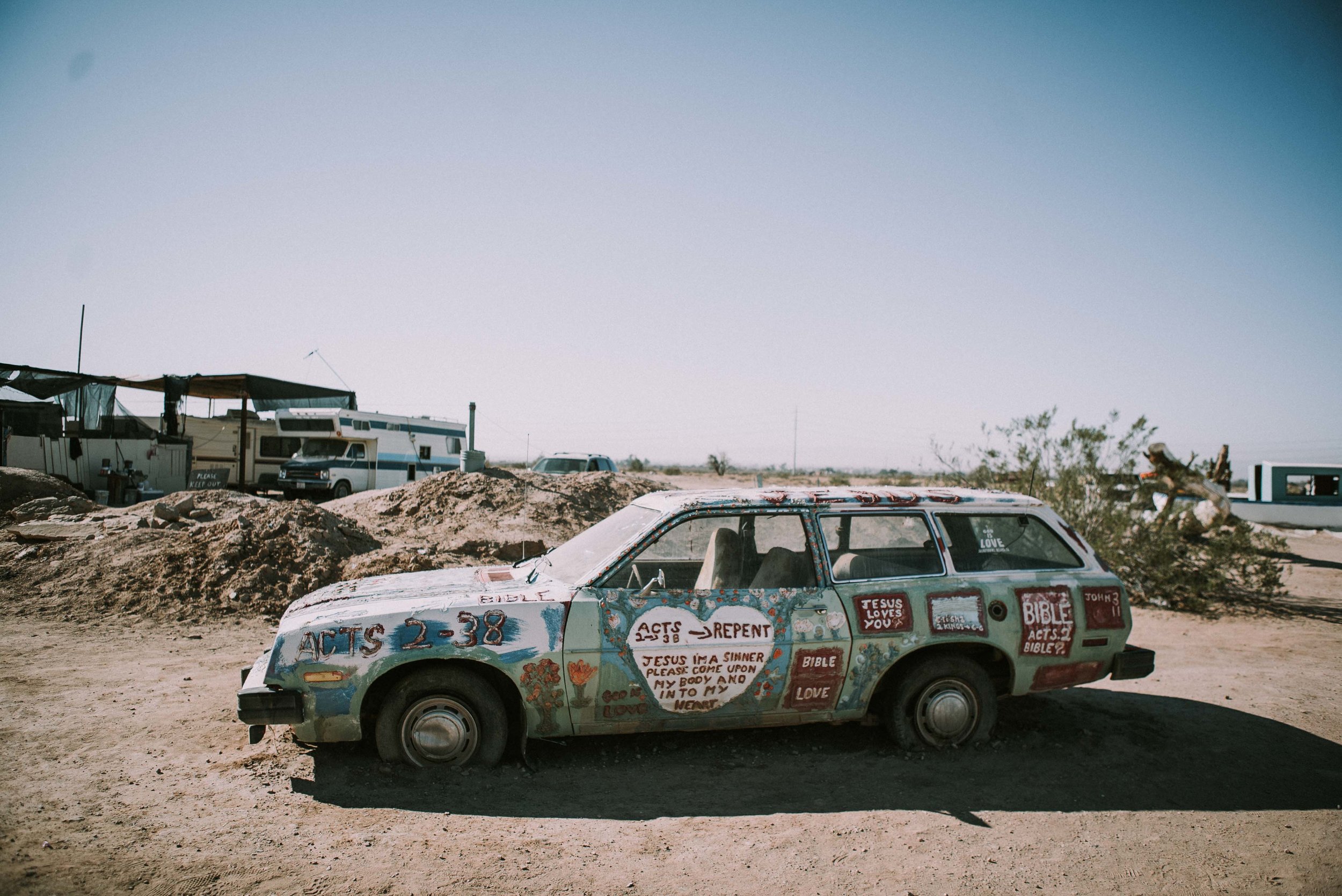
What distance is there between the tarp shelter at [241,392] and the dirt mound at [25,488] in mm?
4450

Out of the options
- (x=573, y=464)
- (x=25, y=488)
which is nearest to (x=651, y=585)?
(x=25, y=488)

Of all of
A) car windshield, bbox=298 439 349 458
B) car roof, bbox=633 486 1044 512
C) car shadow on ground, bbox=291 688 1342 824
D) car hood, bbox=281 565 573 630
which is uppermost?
car windshield, bbox=298 439 349 458

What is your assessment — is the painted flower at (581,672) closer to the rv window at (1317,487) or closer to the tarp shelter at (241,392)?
the tarp shelter at (241,392)

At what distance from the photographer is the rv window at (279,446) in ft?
77.7

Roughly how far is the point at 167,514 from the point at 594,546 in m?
10.9

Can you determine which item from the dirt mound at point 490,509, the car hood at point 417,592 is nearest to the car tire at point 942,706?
the car hood at point 417,592

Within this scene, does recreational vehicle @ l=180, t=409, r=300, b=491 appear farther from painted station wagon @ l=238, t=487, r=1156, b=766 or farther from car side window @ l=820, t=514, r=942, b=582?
car side window @ l=820, t=514, r=942, b=582

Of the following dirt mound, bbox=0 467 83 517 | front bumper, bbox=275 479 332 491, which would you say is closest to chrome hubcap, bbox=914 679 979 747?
dirt mound, bbox=0 467 83 517

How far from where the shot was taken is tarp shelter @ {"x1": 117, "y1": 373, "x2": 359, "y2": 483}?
68.1 feet

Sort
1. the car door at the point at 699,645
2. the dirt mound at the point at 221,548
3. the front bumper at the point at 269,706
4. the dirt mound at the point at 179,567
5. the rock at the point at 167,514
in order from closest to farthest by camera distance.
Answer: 1. the front bumper at the point at 269,706
2. the car door at the point at 699,645
3. the dirt mound at the point at 179,567
4. the dirt mound at the point at 221,548
5. the rock at the point at 167,514

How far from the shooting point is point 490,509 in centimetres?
1595

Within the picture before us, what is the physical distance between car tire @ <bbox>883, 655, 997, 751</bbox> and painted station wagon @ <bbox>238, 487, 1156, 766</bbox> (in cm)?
1

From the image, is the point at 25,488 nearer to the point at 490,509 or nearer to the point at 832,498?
the point at 490,509

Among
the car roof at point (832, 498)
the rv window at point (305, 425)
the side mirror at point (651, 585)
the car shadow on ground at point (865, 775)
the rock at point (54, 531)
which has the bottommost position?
the car shadow on ground at point (865, 775)
